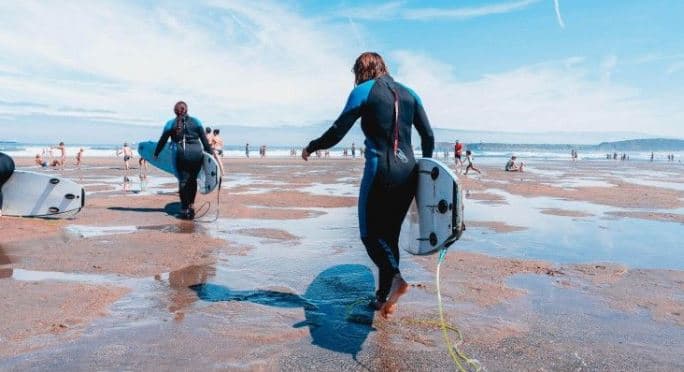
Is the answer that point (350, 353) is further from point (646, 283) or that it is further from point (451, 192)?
point (646, 283)

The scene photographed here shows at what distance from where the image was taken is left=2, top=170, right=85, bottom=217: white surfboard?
778 cm

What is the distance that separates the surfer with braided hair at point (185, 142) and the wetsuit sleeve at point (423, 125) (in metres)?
5.11

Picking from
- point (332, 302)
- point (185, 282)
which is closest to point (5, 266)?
point (185, 282)

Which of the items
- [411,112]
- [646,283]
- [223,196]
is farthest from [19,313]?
[223,196]

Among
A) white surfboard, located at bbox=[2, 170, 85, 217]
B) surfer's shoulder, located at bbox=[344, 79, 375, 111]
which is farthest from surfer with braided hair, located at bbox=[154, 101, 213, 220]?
surfer's shoulder, located at bbox=[344, 79, 375, 111]

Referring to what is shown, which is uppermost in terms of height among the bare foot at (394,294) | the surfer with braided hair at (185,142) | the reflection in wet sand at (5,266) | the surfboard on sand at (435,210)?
the surfer with braided hair at (185,142)

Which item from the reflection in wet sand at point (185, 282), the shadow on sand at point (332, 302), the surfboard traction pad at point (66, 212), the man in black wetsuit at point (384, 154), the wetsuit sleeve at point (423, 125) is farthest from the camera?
the surfboard traction pad at point (66, 212)

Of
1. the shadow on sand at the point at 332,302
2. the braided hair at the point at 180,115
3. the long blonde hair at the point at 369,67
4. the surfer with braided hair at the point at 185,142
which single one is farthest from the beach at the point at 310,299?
the long blonde hair at the point at 369,67

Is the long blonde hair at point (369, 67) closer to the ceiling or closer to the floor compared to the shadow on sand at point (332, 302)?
closer to the ceiling

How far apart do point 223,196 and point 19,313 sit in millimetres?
9054

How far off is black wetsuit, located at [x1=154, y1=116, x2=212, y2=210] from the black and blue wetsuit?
4.88 meters

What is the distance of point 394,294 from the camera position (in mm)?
3537

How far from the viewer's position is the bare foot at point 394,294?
3.49 m

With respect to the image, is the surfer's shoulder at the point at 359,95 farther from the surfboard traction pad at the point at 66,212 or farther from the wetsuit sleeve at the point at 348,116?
the surfboard traction pad at the point at 66,212
